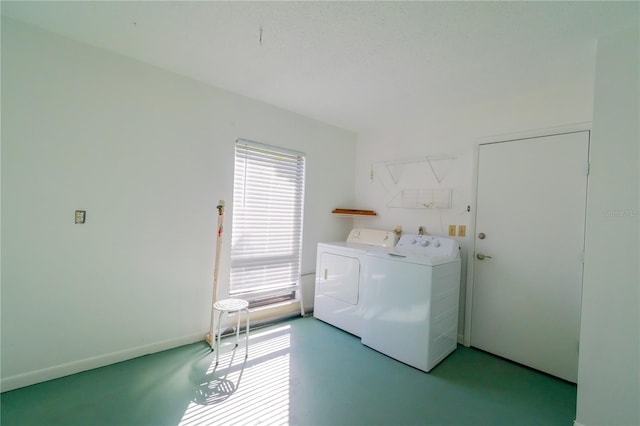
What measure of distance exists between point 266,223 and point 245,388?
5.36 ft

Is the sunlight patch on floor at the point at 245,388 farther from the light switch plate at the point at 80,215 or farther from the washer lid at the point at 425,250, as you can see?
the light switch plate at the point at 80,215

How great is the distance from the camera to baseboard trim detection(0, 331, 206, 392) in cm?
187

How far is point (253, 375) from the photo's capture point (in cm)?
219

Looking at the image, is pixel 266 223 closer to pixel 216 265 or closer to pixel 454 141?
pixel 216 265

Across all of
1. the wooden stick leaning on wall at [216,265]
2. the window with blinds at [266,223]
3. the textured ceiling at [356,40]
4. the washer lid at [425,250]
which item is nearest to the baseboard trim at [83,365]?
the wooden stick leaning on wall at [216,265]

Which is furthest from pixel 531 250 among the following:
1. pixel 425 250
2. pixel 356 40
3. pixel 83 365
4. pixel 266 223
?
pixel 83 365

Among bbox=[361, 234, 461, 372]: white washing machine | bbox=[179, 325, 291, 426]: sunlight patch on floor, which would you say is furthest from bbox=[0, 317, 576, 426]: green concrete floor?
bbox=[361, 234, 461, 372]: white washing machine

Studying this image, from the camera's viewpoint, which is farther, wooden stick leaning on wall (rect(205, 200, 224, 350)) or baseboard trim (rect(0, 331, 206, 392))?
wooden stick leaning on wall (rect(205, 200, 224, 350))

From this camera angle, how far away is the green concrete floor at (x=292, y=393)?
172 centimetres

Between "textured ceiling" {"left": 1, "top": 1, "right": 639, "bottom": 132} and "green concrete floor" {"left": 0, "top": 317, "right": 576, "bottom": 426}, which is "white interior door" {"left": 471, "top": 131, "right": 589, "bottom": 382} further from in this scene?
"textured ceiling" {"left": 1, "top": 1, "right": 639, "bottom": 132}

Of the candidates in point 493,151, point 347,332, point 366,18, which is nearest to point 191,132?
point 366,18

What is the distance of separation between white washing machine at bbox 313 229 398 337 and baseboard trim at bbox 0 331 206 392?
1473mm

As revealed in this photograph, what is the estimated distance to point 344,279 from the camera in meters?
3.07

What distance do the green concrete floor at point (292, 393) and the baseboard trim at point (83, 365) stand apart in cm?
5
